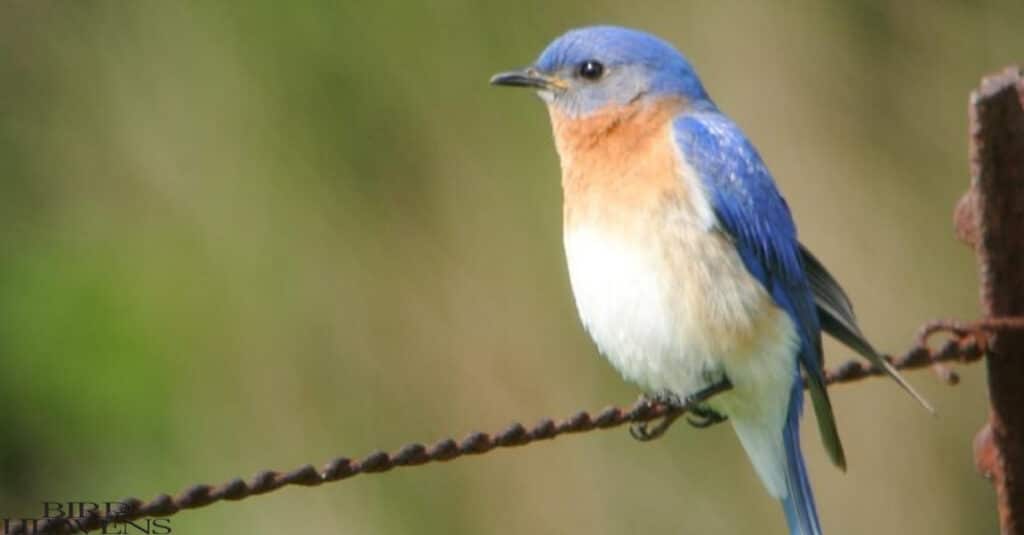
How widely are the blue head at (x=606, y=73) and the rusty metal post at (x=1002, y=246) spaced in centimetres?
134

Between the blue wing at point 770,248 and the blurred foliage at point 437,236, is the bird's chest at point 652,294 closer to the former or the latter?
the blue wing at point 770,248

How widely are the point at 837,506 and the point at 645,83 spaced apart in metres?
1.97

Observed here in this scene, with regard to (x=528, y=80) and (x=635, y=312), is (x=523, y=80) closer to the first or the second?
(x=528, y=80)

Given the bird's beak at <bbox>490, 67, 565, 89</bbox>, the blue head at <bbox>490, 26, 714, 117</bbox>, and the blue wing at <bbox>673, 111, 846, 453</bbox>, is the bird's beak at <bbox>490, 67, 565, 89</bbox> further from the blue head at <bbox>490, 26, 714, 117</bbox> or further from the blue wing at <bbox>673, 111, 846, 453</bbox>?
the blue wing at <bbox>673, 111, 846, 453</bbox>

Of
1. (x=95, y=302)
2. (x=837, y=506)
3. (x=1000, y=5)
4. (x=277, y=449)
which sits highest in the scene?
(x=1000, y=5)

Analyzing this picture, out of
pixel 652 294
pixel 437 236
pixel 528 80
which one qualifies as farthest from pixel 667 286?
pixel 437 236

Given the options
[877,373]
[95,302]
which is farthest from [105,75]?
[877,373]

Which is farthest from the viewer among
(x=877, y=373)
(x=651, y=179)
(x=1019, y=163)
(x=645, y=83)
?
(x=645, y=83)

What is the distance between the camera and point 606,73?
16.7 ft

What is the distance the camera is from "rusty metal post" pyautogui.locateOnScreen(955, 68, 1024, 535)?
3.70m

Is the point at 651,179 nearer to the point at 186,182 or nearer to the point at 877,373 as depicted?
the point at 877,373

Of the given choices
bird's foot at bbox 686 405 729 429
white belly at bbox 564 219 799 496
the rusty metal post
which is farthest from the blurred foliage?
the rusty metal post

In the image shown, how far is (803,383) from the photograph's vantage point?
4730mm

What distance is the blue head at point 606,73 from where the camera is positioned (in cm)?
502
